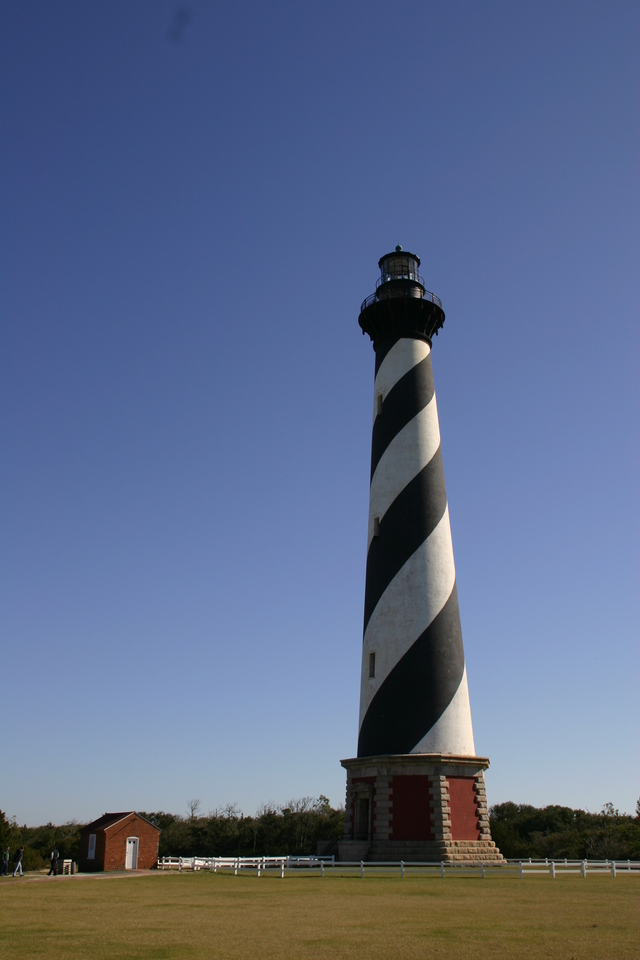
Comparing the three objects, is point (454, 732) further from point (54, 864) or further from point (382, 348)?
point (54, 864)

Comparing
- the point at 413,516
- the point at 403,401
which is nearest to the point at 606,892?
the point at 413,516

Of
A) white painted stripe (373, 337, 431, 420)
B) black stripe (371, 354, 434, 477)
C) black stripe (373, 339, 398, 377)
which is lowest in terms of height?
black stripe (371, 354, 434, 477)

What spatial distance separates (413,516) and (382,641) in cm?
439

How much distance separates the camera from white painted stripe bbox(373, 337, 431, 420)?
2802 centimetres

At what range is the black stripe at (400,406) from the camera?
2714 cm

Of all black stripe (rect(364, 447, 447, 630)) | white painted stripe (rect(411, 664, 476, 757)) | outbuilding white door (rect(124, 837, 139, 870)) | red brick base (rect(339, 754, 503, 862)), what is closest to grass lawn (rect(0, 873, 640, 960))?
red brick base (rect(339, 754, 503, 862))

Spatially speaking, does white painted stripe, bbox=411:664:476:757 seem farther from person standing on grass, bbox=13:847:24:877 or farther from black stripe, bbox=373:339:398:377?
person standing on grass, bbox=13:847:24:877

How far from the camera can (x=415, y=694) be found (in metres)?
23.1

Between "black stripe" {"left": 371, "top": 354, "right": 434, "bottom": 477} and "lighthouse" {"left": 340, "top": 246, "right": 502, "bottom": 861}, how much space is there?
41mm

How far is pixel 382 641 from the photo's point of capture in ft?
79.7

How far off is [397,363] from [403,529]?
6758mm

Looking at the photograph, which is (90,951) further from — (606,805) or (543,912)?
(606,805)

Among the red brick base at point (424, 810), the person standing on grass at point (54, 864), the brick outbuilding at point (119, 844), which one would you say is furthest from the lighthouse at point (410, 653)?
the brick outbuilding at point (119, 844)

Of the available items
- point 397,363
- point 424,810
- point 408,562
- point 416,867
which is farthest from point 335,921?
point 397,363
